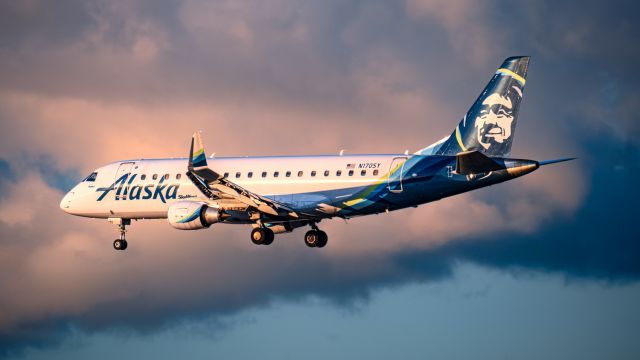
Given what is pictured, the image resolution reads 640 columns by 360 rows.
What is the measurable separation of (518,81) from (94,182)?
25.2 meters

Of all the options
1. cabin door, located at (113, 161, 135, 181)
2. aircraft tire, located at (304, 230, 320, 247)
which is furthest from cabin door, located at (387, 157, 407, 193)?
cabin door, located at (113, 161, 135, 181)

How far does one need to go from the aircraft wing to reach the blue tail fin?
973 centimetres

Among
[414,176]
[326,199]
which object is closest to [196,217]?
[326,199]

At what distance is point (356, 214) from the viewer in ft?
195

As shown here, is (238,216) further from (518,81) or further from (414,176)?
A: (518,81)

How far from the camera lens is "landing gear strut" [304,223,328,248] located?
64.7 metres

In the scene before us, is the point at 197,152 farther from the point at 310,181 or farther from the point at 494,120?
the point at 494,120

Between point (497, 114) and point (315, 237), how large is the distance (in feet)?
43.6

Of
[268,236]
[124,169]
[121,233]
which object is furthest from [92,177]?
[268,236]

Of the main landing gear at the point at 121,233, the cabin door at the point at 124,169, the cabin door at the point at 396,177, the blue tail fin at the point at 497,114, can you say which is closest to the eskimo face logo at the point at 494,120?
the blue tail fin at the point at 497,114

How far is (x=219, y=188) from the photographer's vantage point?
59875 mm

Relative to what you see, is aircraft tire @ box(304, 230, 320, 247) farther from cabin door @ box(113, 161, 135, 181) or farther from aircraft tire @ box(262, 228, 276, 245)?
cabin door @ box(113, 161, 135, 181)

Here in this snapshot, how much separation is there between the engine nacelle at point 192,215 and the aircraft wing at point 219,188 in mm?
923

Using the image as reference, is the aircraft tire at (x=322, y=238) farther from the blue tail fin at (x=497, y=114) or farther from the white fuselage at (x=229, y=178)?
the blue tail fin at (x=497, y=114)
